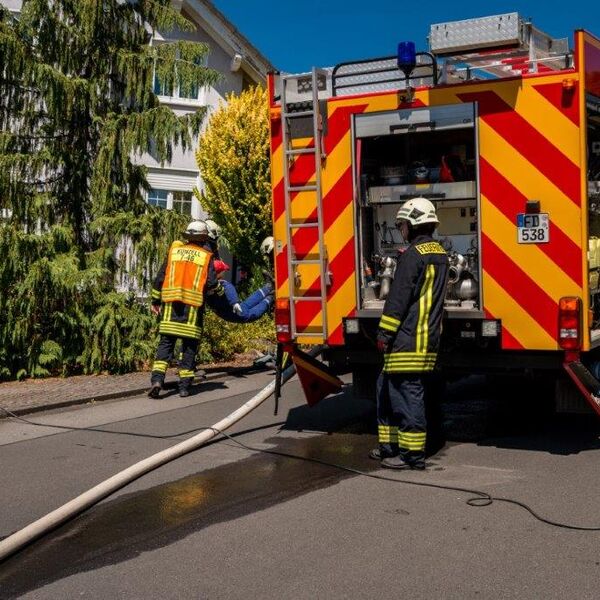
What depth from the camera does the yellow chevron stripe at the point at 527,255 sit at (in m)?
6.02

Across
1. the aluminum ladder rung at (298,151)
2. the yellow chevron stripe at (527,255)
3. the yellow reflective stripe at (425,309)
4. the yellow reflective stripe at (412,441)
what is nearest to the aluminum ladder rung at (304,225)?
the aluminum ladder rung at (298,151)

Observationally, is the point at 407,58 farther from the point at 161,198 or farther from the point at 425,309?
the point at 161,198

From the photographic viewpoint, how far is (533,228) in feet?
19.9

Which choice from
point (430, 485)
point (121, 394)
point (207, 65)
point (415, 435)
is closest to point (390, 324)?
point (415, 435)

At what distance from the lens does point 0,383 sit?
10.1 meters

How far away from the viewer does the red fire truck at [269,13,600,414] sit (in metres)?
5.99

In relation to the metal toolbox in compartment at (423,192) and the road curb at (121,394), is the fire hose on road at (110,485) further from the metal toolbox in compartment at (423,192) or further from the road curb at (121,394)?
the road curb at (121,394)

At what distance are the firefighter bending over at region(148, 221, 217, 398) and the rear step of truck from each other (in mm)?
4324

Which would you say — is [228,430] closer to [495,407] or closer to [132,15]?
[495,407]

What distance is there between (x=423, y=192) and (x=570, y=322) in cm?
151

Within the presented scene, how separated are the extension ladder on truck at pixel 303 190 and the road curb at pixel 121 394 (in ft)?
9.58

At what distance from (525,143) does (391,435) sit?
88.4 inches

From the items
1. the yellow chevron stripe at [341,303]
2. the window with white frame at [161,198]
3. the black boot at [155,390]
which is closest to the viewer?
the yellow chevron stripe at [341,303]

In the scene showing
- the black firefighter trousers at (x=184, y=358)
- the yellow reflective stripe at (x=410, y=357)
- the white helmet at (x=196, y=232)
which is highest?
the white helmet at (x=196, y=232)
